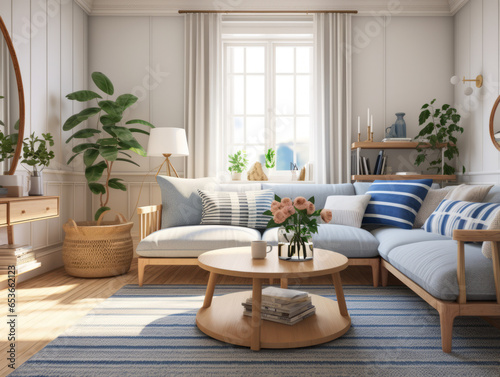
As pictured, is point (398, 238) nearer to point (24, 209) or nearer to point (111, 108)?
point (24, 209)

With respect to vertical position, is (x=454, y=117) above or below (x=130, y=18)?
below

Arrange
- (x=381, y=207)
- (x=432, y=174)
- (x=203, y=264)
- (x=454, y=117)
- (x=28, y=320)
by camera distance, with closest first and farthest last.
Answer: (x=203, y=264) < (x=28, y=320) < (x=381, y=207) < (x=454, y=117) < (x=432, y=174)

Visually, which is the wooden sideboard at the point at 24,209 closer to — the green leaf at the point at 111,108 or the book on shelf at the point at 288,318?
the green leaf at the point at 111,108

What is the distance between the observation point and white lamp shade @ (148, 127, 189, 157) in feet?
12.2

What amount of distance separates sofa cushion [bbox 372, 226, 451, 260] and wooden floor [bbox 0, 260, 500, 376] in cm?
45

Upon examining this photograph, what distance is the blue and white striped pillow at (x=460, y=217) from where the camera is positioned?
7.57 feet

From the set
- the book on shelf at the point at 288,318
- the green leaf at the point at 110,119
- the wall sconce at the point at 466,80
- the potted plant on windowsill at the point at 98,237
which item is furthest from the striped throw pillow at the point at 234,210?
the wall sconce at the point at 466,80

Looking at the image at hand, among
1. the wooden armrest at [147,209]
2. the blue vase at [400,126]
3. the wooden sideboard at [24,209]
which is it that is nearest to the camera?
the wooden sideboard at [24,209]

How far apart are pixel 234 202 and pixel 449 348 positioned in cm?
201

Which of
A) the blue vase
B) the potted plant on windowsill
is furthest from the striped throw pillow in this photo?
the blue vase

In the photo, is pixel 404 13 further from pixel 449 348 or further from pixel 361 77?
pixel 449 348

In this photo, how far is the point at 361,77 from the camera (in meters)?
4.33

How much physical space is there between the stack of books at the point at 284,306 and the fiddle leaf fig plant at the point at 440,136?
2.49 metres

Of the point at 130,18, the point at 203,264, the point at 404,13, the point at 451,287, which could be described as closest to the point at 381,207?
the point at 451,287
